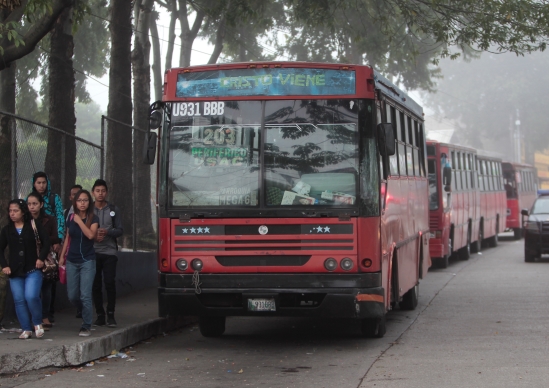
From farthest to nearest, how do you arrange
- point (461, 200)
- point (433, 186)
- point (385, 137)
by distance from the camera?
1. point (461, 200)
2. point (433, 186)
3. point (385, 137)

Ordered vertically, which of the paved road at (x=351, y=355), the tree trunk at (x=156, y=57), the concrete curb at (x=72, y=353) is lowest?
the paved road at (x=351, y=355)

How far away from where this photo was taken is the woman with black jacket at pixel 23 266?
9.82 metres

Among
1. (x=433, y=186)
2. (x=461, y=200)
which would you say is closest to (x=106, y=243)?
(x=433, y=186)

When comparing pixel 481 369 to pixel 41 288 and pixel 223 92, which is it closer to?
pixel 223 92

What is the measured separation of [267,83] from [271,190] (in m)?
1.17

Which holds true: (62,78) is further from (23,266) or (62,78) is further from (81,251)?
(23,266)

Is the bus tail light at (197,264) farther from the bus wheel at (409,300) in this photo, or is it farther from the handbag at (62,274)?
the bus wheel at (409,300)

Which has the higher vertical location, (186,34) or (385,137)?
(186,34)

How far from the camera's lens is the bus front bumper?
9641mm

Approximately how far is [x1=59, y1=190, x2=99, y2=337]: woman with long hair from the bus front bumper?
3.22 feet

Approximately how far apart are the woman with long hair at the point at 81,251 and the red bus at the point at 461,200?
1237 centimetres

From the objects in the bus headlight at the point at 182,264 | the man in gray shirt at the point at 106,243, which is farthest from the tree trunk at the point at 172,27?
the bus headlight at the point at 182,264

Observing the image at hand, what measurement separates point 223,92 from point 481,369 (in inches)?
154

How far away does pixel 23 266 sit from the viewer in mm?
9828
